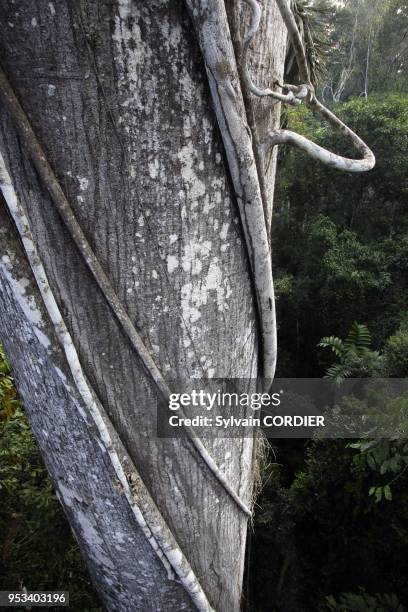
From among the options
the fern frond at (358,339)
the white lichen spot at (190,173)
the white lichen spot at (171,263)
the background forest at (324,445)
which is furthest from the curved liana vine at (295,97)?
the fern frond at (358,339)

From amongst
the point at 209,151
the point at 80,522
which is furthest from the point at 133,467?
the point at 209,151

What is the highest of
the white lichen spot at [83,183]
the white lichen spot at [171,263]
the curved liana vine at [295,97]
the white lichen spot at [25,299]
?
the curved liana vine at [295,97]

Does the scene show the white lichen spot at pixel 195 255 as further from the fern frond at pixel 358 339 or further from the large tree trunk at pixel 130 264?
the fern frond at pixel 358 339

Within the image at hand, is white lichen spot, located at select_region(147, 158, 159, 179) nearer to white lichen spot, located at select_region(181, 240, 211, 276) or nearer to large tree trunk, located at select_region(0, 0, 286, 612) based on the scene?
large tree trunk, located at select_region(0, 0, 286, 612)

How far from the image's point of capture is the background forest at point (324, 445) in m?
2.12

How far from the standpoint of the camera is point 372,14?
12.2 m

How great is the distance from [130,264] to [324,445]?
2.83 m

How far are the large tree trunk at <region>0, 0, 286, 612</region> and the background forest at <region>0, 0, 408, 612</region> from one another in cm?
69

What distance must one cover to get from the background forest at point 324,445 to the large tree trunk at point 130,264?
0.69 meters

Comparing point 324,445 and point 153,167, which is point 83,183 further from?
point 324,445

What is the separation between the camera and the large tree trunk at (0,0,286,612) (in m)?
0.70

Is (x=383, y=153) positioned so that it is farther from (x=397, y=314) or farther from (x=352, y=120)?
(x=397, y=314)

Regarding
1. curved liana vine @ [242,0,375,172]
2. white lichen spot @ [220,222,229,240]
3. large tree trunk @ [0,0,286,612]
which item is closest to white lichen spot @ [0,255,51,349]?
large tree trunk @ [0,0,286,612]

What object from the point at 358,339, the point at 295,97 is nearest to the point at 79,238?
the point at 295,97
